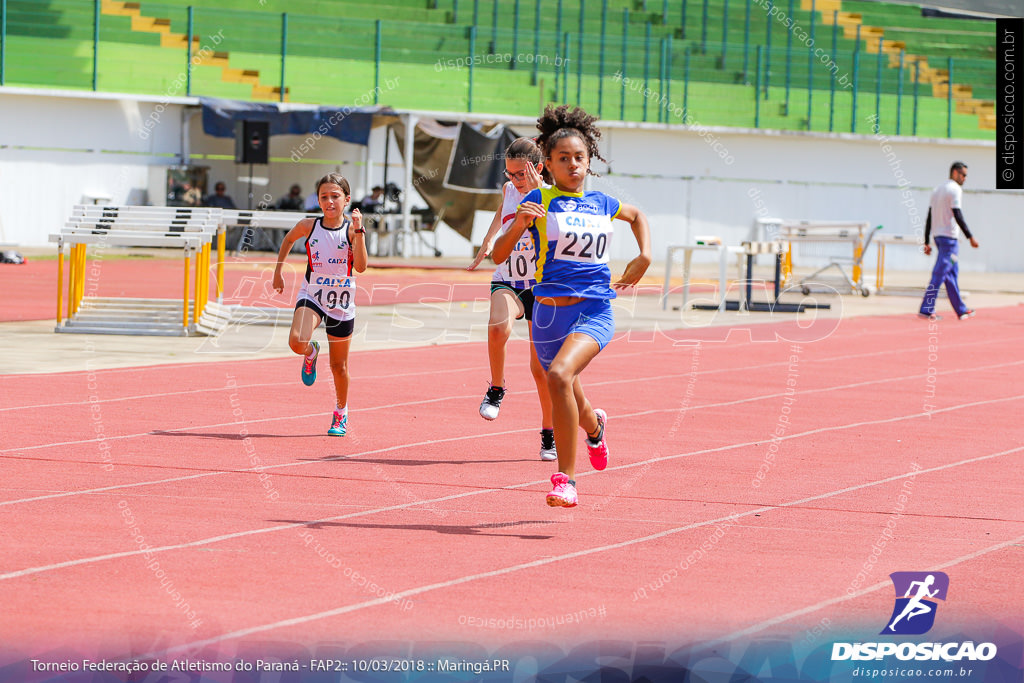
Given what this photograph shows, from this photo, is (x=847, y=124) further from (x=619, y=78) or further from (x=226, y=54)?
(x=226, y=54)

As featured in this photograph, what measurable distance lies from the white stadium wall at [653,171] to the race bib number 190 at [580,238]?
25.9 meters

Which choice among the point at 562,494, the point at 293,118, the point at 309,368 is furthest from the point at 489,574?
the point at 293,118

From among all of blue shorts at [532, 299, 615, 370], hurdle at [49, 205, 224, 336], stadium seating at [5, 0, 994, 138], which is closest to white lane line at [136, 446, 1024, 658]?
blue shorts at [532, 299, 615, 370]

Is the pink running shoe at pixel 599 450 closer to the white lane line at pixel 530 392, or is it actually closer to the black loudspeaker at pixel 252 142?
the white lane line at pixel 530 392

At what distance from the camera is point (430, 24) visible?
117 ft

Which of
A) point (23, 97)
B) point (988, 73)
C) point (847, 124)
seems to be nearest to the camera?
point (23, 97)

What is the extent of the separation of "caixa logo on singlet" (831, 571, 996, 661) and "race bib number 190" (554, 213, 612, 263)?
2266 mm

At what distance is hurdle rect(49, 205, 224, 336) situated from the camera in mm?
15391

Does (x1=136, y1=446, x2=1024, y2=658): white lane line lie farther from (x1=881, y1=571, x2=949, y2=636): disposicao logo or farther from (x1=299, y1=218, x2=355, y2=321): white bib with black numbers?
(x1=299, y1=218, x2=355, y2=321): white bib with black numbers

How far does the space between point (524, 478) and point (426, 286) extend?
1690 cm

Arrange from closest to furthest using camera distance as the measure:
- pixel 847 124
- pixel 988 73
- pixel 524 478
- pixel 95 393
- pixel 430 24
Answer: pixel 524 478 < pixel 95 393 < pixel 430 24 < pixel 847 124 < pixel 988 73

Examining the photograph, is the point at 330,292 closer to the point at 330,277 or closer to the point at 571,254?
the point at 330,277

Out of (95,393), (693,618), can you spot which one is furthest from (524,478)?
(95,393)

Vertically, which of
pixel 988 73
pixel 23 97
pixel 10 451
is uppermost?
pixel 988 73
